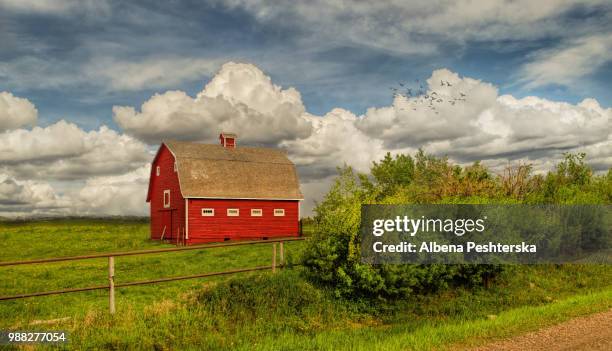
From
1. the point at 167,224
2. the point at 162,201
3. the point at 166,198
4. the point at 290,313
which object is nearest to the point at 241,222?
the point at 167,224

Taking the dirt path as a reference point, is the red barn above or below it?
above

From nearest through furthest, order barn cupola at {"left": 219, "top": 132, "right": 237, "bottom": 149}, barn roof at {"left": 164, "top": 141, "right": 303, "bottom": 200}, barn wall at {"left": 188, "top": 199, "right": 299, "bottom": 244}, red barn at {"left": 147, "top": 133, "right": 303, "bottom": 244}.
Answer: barn wall at {"left": 188, "top": 199, "right": 299, "bottom": 244} → red barn at {"left": 147, "top": 133, "right": 303, "bottom": 244} → barn roof at {"left": 164, "top": 141, "right": 303, "bottom": 200} → barn cupola at {"left": 219, "top": 132, "right": 237, "bottom": 149}

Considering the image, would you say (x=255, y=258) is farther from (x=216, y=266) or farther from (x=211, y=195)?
(x=211, y=195)

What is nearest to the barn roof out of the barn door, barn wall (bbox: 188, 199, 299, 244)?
barn wall (bbox: 188, 199, 299, 244)

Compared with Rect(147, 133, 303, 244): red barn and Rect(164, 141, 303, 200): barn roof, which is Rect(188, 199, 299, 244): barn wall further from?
Rect(164, 141, 303, 200): barn roof

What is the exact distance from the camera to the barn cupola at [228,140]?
41.5 meters

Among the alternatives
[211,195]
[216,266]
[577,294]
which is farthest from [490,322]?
[211,195]

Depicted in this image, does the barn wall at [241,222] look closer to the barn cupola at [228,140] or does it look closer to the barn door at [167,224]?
the barn door at [167,224]

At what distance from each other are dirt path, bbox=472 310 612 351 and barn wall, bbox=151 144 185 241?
28.1 meters

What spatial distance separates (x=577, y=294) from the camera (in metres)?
15.0

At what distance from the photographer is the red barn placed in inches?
1387

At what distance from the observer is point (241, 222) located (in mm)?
36656

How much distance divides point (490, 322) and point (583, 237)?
1397cm

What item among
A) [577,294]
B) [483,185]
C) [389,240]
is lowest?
[577,294]
